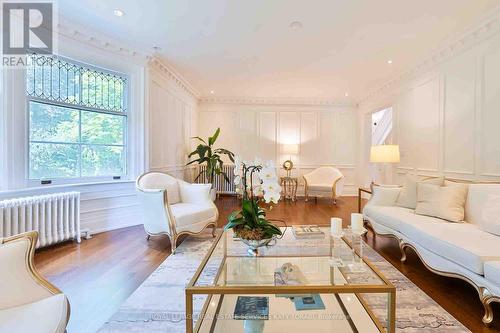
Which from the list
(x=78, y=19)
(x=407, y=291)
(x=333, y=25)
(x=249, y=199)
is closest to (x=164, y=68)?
(x=78, y=19)

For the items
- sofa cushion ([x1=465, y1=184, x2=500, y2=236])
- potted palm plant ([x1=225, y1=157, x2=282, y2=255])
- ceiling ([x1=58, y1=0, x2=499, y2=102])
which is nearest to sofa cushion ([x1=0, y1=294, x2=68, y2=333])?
potted palm plant ([x1=225, y1=157, x2=282, y2=255])

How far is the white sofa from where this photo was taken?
1542 mm

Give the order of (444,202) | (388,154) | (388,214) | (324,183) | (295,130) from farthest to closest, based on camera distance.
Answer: (295,130), (324,183), (388,154), (388,214), (444,202)

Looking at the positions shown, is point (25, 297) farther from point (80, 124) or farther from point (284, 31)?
A: point (284, 31)

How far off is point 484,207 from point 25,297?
338 centimetres

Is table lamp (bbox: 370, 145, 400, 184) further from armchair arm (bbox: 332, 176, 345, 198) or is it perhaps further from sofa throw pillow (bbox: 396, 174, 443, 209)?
armchair arm (bbox: 332, 176, 345, 198)

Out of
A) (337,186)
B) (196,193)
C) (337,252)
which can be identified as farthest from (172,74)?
(337,186)

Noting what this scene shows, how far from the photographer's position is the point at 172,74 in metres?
4.35

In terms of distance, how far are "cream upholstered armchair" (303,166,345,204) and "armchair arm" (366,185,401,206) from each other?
2107 millimetres

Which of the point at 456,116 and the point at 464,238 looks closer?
the point at 464,238

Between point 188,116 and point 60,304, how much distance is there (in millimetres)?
4877

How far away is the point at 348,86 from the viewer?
16.5 ft

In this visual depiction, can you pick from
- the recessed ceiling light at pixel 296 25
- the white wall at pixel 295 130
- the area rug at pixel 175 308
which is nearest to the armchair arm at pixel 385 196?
the area rug at pixel 175 308

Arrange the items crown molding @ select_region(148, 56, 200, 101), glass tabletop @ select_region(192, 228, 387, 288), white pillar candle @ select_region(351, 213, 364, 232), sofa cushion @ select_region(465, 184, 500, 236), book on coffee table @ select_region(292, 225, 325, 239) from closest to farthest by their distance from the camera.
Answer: glass tabletop @ select_region(192, 228, 387, 288), white pillar candle @ select_region(351, 213, 364, 232), sofa cushion @ select_region(465, 184, 500, 236), book on coffee table @ select_region(292, 225, 325, 239), crown molding @ select_region(148, 56, 200, 101)
